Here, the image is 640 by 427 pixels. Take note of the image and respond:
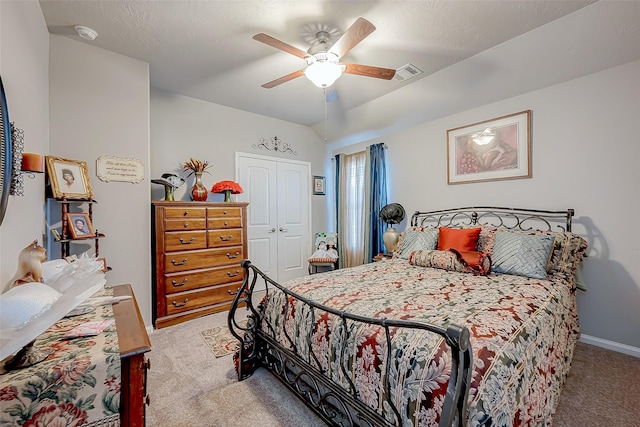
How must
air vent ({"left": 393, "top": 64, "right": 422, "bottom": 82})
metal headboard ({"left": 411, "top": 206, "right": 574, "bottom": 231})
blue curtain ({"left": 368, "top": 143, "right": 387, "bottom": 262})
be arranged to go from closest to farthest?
metal headboard ({"left": 411, "top": 206, "right": 574, "bottom": 231}), air vent ({"left": 393, "top": 64, "right": 422, "bottom": 82}), blue curtain ({"left": 368, "top": 143, "right": 387, "bottom": 262})

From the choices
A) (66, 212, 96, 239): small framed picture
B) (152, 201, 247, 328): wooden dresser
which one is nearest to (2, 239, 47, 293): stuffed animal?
(66, 212, 96, 239): small framed picture

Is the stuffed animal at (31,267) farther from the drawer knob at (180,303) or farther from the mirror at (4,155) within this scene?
the drawer knob at (180,303)

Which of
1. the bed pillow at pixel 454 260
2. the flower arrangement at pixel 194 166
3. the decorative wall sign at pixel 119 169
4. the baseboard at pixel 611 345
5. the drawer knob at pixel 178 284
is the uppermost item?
the flower arrangement at pixel 194 166

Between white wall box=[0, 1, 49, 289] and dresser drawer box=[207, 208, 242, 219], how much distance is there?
1.44m

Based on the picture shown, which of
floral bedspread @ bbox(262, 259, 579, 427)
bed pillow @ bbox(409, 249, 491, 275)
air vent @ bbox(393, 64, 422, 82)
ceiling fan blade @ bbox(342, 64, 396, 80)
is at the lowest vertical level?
floral bedspread @ bbox(262, 259, 579, 427)

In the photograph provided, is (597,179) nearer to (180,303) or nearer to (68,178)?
(180,303)

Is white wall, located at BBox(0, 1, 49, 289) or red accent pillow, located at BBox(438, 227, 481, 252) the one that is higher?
white wall, located at BBox(0, 1, 49, 289)

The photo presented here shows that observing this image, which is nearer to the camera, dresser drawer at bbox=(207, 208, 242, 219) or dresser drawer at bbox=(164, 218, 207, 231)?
dresser drawer at bbox=(164, 218, 207, 231)

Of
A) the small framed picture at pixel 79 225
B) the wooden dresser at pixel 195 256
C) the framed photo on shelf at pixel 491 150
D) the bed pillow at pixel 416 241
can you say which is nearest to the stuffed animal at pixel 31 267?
the small framed picture at pixel 79 225

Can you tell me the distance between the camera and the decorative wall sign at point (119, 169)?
251cm

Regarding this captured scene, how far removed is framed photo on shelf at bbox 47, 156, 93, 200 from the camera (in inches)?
84.0

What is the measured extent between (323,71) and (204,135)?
2.31 metres

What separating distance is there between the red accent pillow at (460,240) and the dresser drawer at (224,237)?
7.98ft

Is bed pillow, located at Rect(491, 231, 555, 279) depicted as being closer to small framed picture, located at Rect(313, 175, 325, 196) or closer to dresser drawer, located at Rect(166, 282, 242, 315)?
dresser drawer, located at Rect(166, 282, 242, 315)
